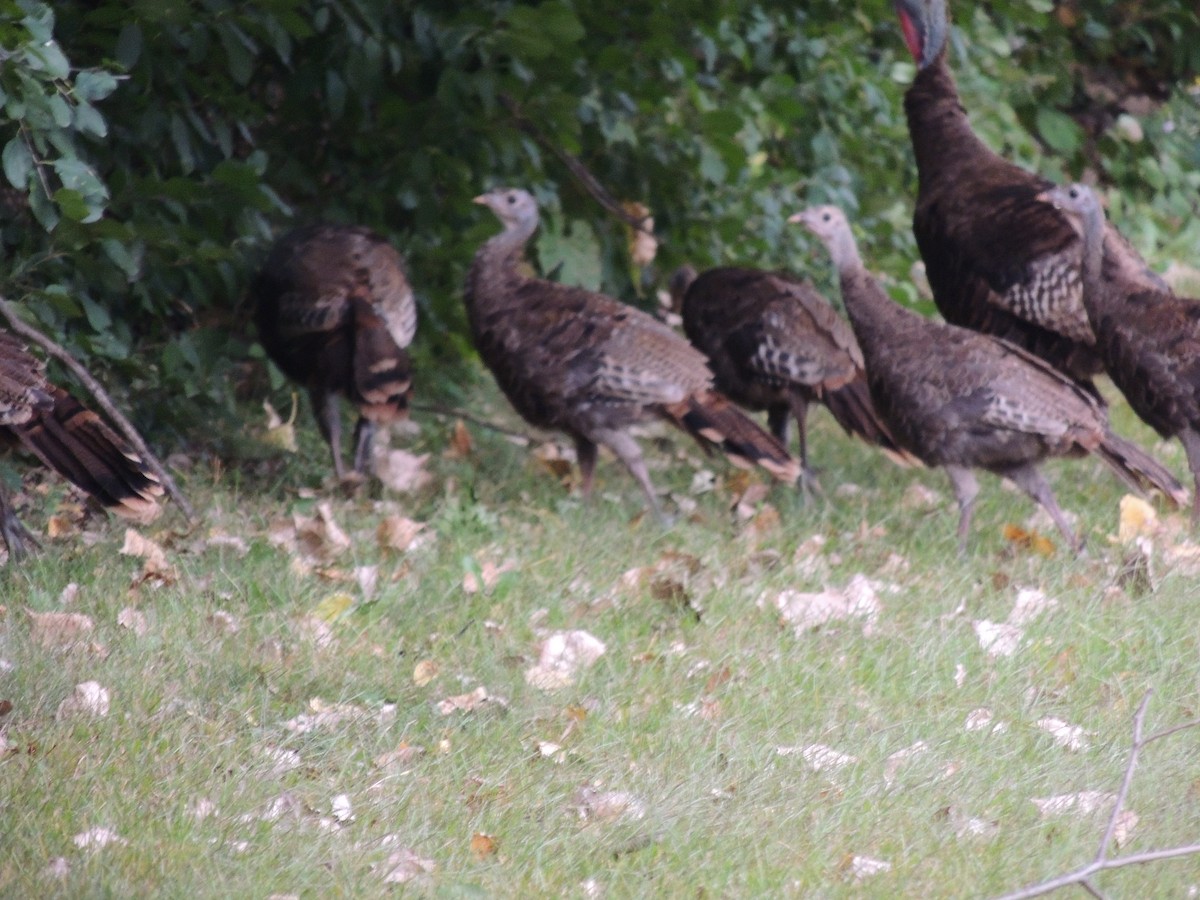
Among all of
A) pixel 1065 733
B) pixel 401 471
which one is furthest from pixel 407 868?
pixel 401 471

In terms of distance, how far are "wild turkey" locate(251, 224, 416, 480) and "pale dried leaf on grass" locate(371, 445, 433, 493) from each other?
0.28ft

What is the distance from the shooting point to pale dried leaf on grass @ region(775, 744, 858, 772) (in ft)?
13.4

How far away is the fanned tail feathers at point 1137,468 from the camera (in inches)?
245

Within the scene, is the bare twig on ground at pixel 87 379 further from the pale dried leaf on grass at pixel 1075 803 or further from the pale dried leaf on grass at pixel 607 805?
the pale dried leaf on grass at pixel 1075 803

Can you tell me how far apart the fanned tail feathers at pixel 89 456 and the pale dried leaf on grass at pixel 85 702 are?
973mm

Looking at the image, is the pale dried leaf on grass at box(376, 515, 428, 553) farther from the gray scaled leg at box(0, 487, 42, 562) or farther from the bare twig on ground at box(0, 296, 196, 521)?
the gray scaled leg at box(0, 487, 42, 562)

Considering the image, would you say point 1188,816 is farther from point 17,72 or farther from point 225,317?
point 225,317

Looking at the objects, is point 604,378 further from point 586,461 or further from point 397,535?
point 397,535

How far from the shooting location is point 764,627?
5078mm

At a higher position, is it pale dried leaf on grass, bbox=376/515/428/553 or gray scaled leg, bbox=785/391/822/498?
pale dried leaf on grass, bbox=376/515/428/553

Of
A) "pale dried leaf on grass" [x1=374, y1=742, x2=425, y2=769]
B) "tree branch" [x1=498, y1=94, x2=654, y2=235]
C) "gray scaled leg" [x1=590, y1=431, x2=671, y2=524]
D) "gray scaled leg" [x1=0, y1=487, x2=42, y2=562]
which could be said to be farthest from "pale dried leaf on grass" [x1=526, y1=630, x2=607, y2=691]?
"tree branch" [x1=498, y1=94, x2=654, y2=235]

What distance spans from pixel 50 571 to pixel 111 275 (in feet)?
3.99

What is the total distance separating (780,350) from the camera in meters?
7.12

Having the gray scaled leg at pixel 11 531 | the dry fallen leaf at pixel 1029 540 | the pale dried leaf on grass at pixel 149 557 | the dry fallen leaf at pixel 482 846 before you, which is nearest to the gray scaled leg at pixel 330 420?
the pale dried leaf on grass at pixel 149 557
